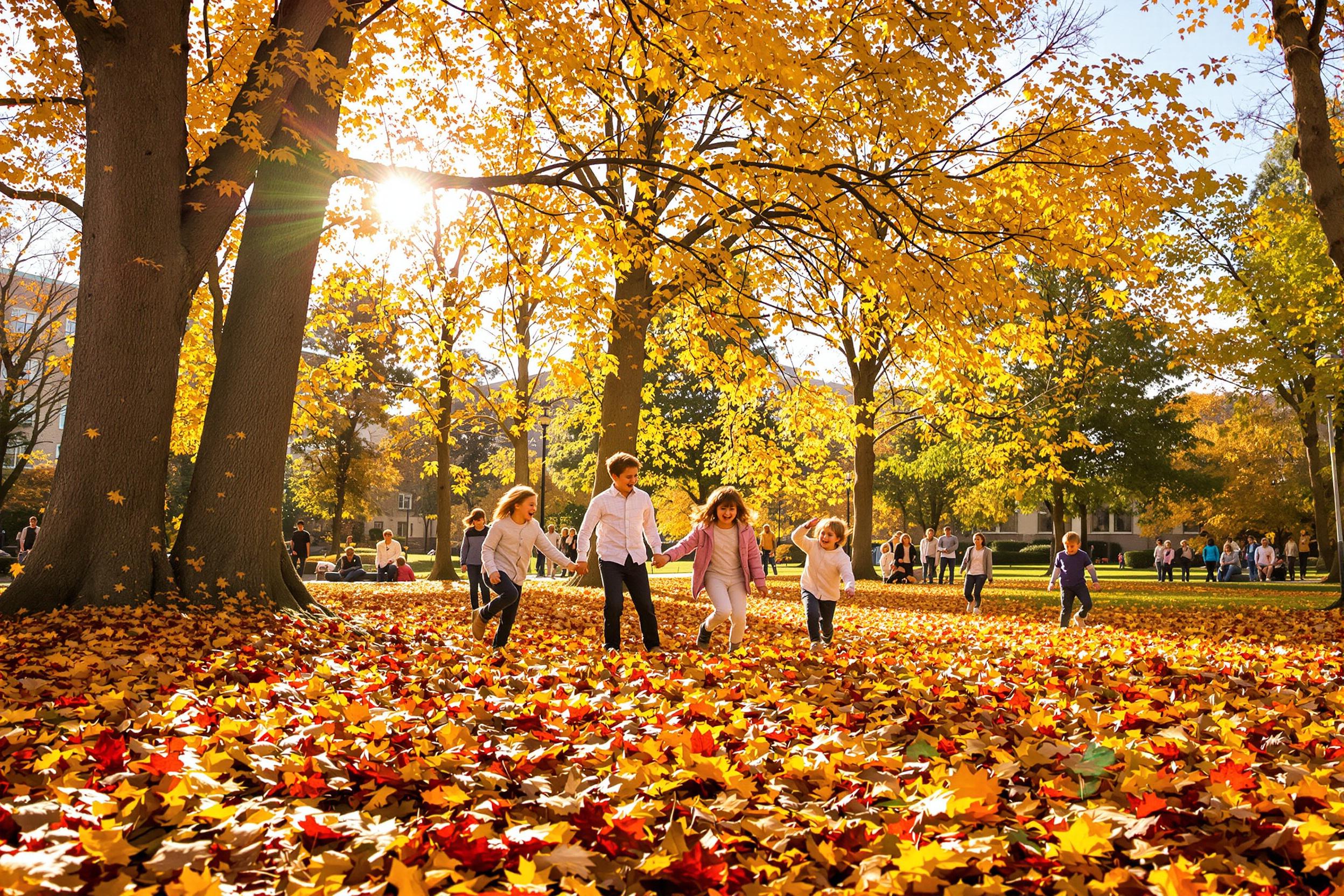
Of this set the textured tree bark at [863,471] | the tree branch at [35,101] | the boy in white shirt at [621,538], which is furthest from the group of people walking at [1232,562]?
the tree branch at [35,101]

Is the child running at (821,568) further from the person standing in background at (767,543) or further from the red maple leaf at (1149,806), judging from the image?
the person standing in background at (767,543)

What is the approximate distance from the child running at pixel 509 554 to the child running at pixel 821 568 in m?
2.42

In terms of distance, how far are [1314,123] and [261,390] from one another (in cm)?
1230

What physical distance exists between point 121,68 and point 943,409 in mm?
15399

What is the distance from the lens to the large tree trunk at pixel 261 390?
27.7 feet

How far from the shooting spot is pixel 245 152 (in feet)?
28.7

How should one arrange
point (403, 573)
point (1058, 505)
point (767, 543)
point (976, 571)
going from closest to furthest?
point (976, 571)
point (403, 573)
point (767, 543)
point (1058, 505)

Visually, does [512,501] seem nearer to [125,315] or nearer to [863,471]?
[125,315]

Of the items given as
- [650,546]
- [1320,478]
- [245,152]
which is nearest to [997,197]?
[650,546]

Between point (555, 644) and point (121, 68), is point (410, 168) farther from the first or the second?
point (555, 644)

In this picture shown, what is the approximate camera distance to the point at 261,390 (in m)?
8.64

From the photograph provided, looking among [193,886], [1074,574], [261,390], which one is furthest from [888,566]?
[193,886]

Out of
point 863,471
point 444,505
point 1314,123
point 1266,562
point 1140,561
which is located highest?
point 1314,123

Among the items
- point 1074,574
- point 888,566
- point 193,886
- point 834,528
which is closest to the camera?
point 193,886
